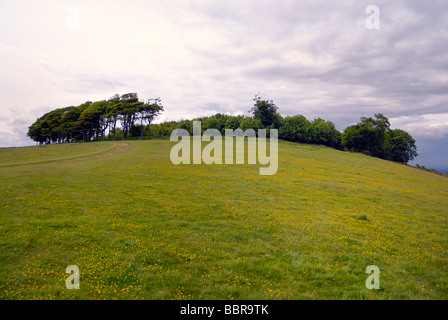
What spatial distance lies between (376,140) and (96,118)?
394ft

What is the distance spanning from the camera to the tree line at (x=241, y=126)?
97312 millimetres

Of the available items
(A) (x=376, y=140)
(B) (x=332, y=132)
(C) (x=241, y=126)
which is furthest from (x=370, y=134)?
(C) (x=241, y=126)

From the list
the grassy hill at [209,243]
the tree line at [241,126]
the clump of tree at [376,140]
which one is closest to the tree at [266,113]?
the tree line at [241,126]

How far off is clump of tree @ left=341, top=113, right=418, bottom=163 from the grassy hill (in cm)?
8388

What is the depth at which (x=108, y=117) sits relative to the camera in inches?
3738

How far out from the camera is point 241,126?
10462 centimetres

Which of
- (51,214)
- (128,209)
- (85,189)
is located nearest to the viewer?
(51,214)

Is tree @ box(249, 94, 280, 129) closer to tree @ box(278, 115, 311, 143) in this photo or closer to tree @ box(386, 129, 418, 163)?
tree @ box(278, 115, 311, 143)

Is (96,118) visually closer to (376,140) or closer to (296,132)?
(296,132)

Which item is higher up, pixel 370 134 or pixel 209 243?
pixel 370 134

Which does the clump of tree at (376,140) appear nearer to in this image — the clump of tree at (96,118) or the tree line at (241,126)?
the tree line at (241,126)
